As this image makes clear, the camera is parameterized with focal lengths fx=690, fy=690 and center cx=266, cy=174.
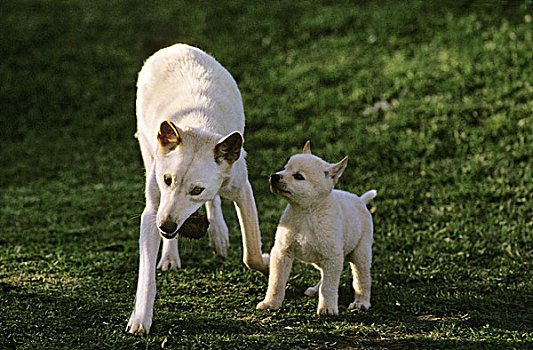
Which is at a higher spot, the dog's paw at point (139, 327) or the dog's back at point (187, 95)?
the dog's back at point (187, 95)

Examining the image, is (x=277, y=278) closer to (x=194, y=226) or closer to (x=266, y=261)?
(x=266, y=261)

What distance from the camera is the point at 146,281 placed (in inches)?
213

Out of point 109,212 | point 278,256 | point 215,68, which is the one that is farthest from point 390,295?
point 109,212

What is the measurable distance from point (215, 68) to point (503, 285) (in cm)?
363

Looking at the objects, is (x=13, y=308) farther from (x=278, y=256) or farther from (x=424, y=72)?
(x=424, y=72)

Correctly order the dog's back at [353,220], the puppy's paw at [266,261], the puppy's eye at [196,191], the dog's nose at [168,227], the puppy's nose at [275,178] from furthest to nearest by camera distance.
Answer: the puppy's paw at [266,261] < the dog's back at [353,220] < the puppy's nose at [275,178] < the puppy's eye at [196,191] < the dog's nose at [168,227]

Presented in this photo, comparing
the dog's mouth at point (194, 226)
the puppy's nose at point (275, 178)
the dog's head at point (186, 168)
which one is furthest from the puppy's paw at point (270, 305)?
the dog's head at point (186, 168)

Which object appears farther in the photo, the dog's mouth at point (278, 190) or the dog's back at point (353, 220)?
the dog's back at point (353, 220)

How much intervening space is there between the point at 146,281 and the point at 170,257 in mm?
2089

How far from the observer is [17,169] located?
12.0m

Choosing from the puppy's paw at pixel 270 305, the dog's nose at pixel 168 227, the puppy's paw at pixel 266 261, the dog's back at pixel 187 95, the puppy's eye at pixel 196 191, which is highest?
the dog's back at pixel 187 95

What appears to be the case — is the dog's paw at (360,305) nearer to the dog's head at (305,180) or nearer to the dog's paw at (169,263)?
the dog's head at (305,180)

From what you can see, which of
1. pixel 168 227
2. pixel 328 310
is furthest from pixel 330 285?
pixel 168 227

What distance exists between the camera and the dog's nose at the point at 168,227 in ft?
16.0
